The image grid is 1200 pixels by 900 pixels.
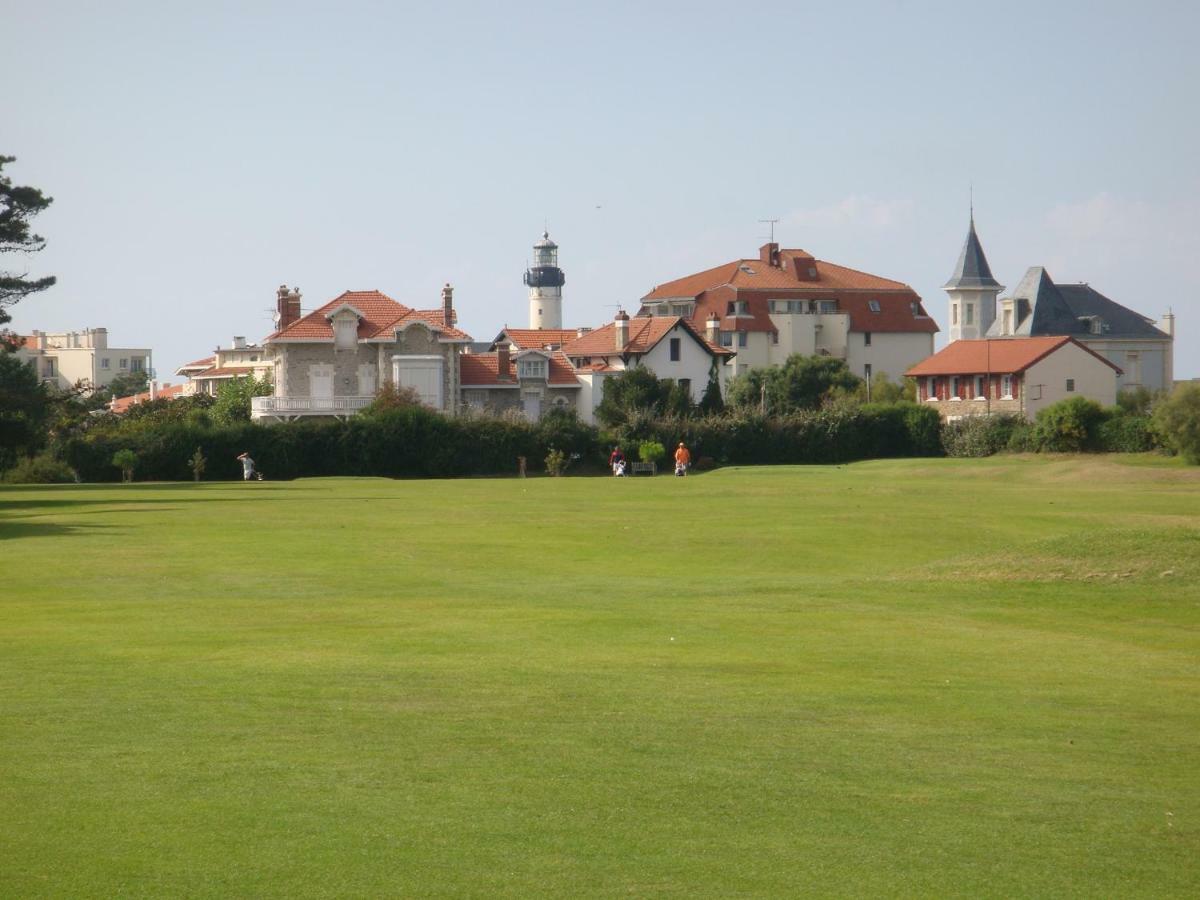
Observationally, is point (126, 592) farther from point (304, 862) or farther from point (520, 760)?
point (304, 862)

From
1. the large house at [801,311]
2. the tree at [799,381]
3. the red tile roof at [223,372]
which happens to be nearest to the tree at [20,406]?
the tree at [799,381]

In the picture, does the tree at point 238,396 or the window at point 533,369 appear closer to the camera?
the tree at point 238,396

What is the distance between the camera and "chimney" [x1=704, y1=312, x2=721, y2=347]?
125750mm

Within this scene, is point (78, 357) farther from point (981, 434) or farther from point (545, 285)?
point (981, 434)

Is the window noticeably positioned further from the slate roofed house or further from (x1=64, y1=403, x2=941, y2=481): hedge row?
(x1=64, y1=403, x2=941, y2=481): hedge row

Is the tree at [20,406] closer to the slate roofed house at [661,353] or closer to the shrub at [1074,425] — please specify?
the slate roofed house at [661,353]

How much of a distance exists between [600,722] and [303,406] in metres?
79.1

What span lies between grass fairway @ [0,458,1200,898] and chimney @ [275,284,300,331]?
218 ft

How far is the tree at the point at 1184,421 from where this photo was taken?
2717 inches

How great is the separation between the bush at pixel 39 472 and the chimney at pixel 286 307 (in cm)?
2671

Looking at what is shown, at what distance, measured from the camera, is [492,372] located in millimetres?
98062

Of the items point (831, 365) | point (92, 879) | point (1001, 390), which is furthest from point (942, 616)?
point (831, 365)

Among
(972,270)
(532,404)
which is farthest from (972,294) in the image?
(532,404)

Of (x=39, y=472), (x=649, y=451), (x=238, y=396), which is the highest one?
(x=238, y=396)
